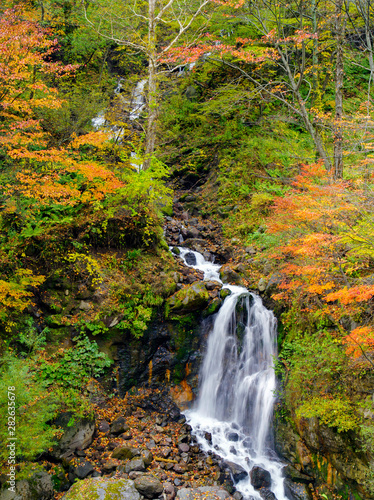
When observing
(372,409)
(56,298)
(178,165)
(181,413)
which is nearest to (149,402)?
(181,413)

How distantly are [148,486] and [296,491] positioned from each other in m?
3.23

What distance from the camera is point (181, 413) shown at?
28.5ft

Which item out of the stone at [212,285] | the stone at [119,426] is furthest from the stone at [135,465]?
the stone at [212,285]

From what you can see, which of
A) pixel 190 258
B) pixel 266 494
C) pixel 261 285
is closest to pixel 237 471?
pixel 266 494

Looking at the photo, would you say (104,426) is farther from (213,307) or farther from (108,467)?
(213,307)

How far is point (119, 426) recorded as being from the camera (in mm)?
7332

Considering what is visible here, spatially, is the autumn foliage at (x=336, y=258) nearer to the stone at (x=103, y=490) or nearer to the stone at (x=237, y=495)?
the stone at (x=237, y=495)

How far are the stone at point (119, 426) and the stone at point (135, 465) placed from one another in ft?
3.05

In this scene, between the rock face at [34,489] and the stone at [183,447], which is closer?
the rock face at [34,489]

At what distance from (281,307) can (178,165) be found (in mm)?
11138

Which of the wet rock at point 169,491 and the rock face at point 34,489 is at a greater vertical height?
the rock face at point 34,489

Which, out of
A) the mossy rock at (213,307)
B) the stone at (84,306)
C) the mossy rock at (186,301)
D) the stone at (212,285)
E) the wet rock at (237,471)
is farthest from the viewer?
the stone at (212,285)

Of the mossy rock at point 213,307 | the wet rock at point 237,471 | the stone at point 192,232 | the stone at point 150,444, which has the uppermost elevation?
the stone at point 192,232

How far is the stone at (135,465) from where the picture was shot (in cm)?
633
